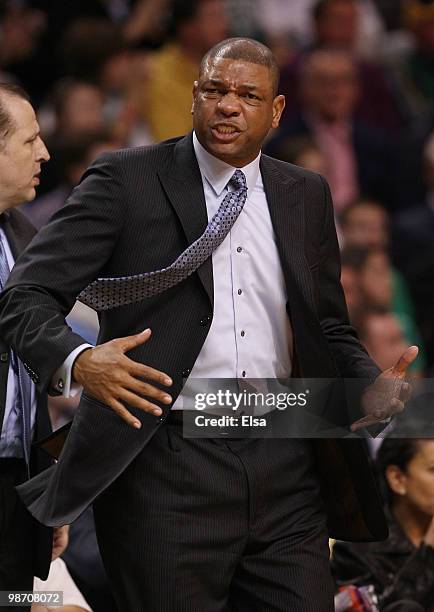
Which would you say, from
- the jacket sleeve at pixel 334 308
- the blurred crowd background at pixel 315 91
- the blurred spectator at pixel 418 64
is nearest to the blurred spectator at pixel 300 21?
the blurred crowd background at pixel 315 91

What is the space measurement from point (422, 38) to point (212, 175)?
4.03m

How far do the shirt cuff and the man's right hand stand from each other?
23 millimetres

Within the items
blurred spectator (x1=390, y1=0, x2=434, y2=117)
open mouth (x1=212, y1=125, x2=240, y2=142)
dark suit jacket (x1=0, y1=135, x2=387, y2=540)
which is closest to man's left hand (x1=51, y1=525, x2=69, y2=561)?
dark suit jacket (x1=0, y1=135, x2=387, y2=540)

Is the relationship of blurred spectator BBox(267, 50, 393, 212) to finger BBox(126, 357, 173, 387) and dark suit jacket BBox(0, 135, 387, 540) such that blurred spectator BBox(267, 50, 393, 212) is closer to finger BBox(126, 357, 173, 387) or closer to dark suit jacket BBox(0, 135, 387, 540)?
dark suit jacket BBox(0, 135, 387, 540)

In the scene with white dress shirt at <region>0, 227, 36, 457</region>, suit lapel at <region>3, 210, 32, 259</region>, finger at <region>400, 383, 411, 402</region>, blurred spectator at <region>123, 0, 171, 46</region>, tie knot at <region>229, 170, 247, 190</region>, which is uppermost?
blurred spectator at <region>123, 0, 171, 46</region>

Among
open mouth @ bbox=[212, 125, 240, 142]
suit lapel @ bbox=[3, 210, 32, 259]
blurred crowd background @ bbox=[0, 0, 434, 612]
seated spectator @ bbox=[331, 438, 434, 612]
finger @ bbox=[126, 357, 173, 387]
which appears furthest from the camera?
blurred crowd background @ bbox=[0, 0, 434, 612]

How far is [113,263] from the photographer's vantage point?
2521 millimetres

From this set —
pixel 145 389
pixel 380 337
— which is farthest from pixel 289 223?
pixel 380 337

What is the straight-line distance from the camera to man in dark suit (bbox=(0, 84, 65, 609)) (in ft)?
9.34

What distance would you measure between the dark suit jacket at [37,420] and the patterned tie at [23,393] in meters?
0.03

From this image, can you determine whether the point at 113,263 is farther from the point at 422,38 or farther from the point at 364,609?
the point at 422,38

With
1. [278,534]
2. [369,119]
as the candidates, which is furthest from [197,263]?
[369,119]

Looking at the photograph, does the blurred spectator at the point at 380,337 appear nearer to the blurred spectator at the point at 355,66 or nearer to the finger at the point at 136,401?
the blurred spectator at the point at 355,66

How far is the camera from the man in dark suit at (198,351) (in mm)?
2471
